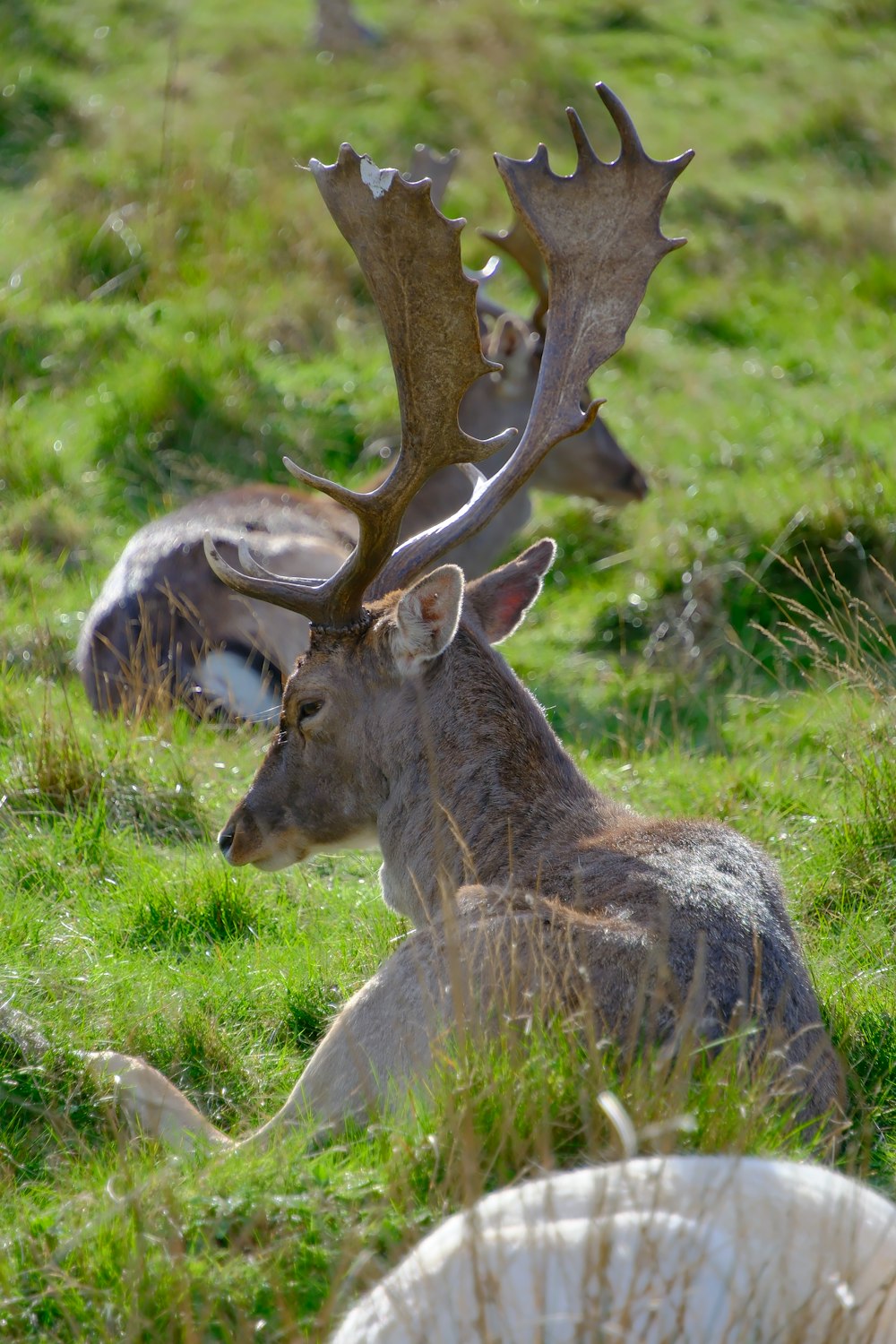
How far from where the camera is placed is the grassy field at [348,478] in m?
2.95

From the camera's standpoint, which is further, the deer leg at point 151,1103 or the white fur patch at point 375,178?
the white fur patch at point 375,178

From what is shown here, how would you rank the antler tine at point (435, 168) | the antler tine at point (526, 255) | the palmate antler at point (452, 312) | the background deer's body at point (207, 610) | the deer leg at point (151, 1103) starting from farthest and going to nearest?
the antler tine at point (435, 168) → the antler tine at point (526, 255) → the background deer's body at point (207, 610) → the palmate antler at point (452, 312) → the deer leg at point (151, 1103)

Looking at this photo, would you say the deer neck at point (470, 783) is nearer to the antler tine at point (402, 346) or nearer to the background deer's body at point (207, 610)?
the antler tine at point (402, 346)

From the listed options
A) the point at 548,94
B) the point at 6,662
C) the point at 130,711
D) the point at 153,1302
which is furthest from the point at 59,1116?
the point at 548,94

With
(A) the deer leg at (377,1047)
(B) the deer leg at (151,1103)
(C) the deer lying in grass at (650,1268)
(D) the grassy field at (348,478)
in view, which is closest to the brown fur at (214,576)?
(D) the grassy field at (348,478)

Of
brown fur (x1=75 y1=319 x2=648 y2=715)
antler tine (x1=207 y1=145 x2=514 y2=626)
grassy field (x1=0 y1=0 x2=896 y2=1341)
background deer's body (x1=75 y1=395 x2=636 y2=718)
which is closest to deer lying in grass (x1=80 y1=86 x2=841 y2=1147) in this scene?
antler tine (x1=207 y1=145 x2=514 y2=626)

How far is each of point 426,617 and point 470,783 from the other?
0.45m

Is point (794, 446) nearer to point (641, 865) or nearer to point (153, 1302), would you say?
point (641, 865)

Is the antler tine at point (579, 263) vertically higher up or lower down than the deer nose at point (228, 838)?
higher up

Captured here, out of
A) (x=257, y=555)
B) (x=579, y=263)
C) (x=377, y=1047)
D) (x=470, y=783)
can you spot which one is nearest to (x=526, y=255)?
(x=257, y=555)

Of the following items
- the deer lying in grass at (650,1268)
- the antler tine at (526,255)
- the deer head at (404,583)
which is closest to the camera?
the deer lying in grass at (650,1268)

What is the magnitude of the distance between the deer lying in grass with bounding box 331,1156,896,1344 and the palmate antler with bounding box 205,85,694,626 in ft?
6.95

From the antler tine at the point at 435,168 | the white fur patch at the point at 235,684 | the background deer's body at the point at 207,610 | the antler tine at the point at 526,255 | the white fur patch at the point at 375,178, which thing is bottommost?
the white fur patch at the point at 235,684

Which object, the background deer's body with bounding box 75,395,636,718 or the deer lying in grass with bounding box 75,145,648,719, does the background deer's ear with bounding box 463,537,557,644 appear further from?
the background deer's body with bounding box 75,395,636,718
